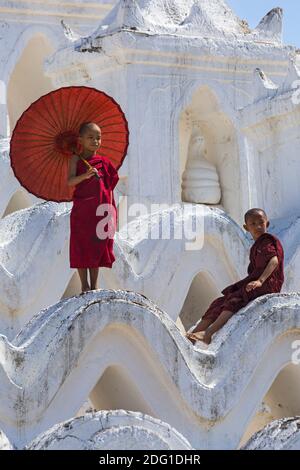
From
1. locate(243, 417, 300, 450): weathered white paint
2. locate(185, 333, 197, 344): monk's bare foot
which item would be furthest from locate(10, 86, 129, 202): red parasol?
locate(243, 417, 300, 450): weathered white paint

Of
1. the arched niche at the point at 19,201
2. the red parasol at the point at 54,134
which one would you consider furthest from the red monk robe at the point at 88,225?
the arched niche at the point at 19,201

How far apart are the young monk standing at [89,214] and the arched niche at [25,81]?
7.72 metres

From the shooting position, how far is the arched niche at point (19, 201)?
53.0 feet

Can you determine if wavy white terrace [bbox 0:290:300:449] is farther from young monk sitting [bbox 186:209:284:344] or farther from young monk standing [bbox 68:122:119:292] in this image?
young monk standing [bbox 68:122:119:292]

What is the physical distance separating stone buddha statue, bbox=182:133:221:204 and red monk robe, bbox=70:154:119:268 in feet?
15.3

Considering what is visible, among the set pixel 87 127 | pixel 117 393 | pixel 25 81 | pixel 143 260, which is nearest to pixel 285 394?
pixel 117 393

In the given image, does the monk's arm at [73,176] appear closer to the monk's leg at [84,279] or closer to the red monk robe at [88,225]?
the red monk robe at [88,225]

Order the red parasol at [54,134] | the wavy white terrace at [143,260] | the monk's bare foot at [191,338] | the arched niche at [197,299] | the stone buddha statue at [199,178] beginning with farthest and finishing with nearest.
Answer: the stone buddha statue at [199,178] < the arched niche at [197,299] < the wavy white terrace at [143,260] < the monk's bare foot at [191,338] < the red parasol at [54,134]

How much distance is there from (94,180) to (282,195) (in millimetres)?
3853

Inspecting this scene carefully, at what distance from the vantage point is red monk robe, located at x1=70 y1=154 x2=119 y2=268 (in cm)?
1099

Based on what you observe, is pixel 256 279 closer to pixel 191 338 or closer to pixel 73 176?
pixel 191 338
